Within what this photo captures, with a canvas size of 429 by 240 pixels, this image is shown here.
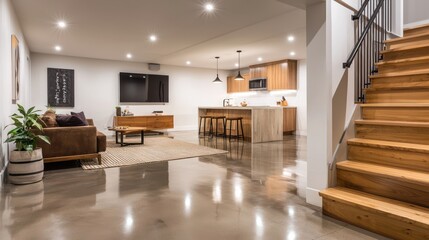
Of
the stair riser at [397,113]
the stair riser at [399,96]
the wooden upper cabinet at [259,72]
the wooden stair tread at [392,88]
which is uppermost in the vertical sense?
the wooden upper cabinet at [259,72]

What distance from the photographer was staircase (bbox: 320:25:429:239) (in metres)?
2.00

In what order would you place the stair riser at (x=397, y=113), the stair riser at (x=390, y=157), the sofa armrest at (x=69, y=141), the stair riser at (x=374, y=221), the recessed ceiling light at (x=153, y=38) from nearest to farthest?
the stair riser at (x=374, y=221) < the stair riser at (x=390, y=157) < the stair riser at (x=397, y=113) < the sofa armrest at (x=69, y=141) < the recessed ceiling light at (x=153, y=38)

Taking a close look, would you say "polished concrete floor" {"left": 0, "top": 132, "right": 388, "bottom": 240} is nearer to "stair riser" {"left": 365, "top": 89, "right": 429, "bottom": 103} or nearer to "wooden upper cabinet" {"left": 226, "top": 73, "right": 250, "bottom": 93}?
"stair riser" {"left": 365, "top": 89, "right": 429, "bottom": 103}

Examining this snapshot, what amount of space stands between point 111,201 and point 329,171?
2.19 meters

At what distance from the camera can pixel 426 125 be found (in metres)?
2.35

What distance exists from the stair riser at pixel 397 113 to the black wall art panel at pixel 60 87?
8620 mm

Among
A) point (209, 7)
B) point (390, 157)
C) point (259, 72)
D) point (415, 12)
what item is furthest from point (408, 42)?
point (259, 72)

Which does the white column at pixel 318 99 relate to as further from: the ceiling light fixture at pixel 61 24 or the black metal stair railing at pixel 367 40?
the ceiling light fixture at pixel 61 24

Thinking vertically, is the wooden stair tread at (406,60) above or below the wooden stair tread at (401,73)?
above

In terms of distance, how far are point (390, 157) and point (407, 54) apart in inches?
65.0

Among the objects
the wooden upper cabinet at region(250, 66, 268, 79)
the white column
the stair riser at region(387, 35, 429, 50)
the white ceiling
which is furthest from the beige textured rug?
the wooden upper cabinet at region(250, 66, 268, 79)

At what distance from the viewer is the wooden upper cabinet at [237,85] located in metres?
11.2

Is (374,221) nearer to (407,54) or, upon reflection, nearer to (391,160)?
(391,160)

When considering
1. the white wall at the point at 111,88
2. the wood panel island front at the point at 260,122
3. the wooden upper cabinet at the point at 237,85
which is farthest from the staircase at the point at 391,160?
the white wall at the point at 111,88
